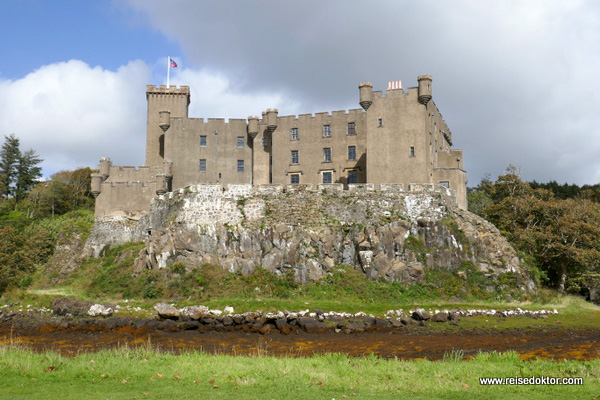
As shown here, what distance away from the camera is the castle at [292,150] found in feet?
144

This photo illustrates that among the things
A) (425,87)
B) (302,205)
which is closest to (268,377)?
(302,205)

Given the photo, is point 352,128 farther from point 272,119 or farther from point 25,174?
point 25,174

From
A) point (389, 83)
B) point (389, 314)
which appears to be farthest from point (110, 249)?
point (389, 83)

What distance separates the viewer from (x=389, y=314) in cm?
3059

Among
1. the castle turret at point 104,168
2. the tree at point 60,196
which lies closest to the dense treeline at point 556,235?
the castle turret at point 104,168

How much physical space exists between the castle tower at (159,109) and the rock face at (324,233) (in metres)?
11.3

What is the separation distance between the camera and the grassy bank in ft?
41.7

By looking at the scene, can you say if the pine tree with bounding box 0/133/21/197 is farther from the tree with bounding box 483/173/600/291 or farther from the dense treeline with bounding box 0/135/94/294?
the tree with bounding box 483/173/600/291

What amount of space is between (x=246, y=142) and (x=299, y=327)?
26.7m

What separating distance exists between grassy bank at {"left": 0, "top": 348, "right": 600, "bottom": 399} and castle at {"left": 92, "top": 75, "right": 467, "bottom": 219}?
26073mm

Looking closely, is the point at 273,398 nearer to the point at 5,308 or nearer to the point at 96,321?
the point at 96,321

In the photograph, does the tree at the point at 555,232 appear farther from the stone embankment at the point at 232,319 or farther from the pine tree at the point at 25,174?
the pine tree at the point at 25,174

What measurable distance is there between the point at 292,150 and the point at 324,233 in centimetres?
1211

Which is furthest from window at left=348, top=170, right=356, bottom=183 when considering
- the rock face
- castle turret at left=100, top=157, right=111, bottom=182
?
castle turret at left=100, top=157, right=111, bottom=182
